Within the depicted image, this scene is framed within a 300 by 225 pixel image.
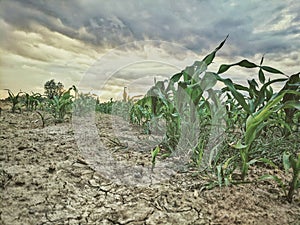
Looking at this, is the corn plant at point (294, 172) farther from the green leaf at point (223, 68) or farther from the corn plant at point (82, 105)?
the corn plant at point (82, 105)

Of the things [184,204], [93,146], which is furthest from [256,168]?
[93,146]

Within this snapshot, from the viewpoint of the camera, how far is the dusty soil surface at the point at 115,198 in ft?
2.70

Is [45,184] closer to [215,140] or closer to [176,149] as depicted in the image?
[176,149]

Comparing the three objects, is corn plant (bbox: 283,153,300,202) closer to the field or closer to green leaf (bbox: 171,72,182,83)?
the field

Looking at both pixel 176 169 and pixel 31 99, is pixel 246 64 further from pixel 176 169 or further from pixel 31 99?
pixel 31 99

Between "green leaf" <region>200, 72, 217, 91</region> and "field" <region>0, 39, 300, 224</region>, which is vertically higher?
"green leaf" <region>200, 72, 217, 91</region>

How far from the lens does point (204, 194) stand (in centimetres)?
98

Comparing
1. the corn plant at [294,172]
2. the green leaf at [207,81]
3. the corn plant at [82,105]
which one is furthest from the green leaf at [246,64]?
the corn plant at [82,105]

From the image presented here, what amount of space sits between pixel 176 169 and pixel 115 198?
1.26 ft

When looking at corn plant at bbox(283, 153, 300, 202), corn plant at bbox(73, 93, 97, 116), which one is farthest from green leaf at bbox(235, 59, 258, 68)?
corn plant at bbox(73, 93, 97, 116)

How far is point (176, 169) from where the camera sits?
4.05ft

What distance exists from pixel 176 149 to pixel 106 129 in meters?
0.90

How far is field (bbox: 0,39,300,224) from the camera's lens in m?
0.86

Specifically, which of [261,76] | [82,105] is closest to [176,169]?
[261,76]
